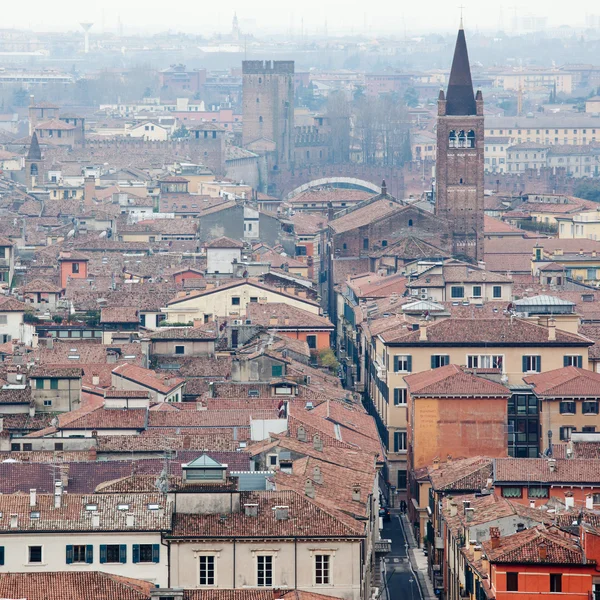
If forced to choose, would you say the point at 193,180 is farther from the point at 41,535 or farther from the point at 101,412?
the point at 41,535

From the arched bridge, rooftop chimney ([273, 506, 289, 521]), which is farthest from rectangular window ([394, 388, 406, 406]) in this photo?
the arched bridge

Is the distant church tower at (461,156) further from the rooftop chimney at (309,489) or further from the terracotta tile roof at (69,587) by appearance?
the terracotta tile roof at (69,587)

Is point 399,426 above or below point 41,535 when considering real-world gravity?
below

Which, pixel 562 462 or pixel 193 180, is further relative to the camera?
pixel 193 180

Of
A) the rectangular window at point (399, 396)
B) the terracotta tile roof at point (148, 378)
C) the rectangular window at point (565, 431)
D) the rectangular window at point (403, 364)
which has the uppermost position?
the terracotta tile roof at point (148, 378)

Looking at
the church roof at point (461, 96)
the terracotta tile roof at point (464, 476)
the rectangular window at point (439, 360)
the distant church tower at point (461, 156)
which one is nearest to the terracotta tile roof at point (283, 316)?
the rectangular window at point (439, 360)

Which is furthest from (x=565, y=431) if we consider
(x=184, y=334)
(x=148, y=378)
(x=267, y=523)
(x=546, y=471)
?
(x=267, y=523)

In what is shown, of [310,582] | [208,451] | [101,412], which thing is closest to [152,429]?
[101,412]

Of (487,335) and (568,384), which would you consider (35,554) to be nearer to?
(568,384)
